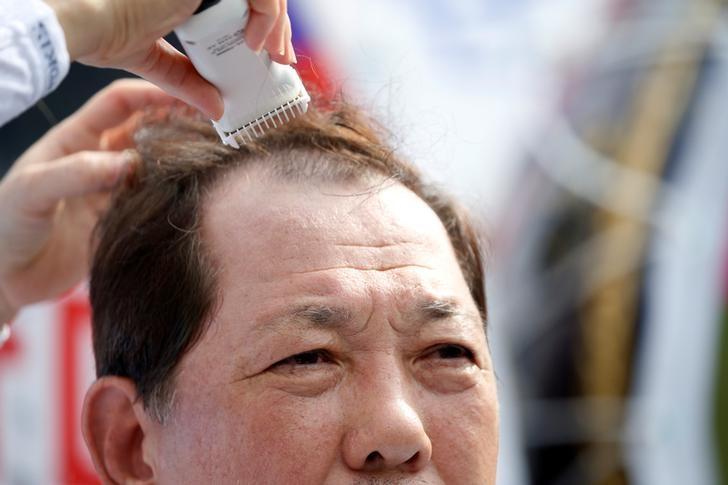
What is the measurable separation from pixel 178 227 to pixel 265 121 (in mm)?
430

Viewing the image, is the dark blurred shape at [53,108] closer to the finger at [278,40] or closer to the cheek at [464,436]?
the finger at [278,40]

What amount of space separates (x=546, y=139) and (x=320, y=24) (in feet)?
3.43

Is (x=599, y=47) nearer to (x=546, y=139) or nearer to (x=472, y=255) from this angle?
(x=546, y=139)

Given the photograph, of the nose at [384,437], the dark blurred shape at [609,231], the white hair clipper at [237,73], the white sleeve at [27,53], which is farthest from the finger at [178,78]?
the dark blurred shape at [609,231]

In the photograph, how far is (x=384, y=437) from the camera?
1787 mm

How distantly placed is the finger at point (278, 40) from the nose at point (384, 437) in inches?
23.9

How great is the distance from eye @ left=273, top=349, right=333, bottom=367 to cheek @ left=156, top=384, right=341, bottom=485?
0.20 ft

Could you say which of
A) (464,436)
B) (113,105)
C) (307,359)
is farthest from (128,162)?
(464,436)

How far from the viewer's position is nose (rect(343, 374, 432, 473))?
1787 mm

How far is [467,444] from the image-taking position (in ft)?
6.32

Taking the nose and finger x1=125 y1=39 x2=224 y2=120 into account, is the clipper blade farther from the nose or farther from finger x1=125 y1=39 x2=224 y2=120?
the nose

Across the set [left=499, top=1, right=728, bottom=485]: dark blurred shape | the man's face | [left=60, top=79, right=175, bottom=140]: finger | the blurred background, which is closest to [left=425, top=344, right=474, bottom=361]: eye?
the man's face

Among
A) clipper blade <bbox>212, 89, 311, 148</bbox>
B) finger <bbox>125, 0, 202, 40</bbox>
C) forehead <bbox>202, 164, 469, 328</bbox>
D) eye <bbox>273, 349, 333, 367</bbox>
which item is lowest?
eye <bbox>273, 349, 333, 367</bbox>

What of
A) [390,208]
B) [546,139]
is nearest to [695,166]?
[546,139]
